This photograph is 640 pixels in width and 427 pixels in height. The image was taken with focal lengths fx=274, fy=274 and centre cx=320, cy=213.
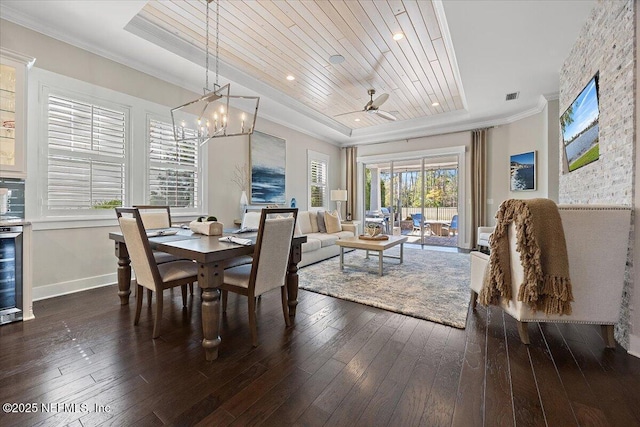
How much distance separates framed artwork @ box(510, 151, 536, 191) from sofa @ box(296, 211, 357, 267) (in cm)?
329

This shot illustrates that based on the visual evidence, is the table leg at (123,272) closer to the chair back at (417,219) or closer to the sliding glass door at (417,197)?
the sliding glass door at (417,197)

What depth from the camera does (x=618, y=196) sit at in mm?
2041

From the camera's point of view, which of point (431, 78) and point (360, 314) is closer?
point (360, 314)

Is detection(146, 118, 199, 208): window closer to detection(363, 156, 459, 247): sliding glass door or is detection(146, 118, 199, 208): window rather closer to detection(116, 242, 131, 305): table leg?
detection(116, 242, 131, 305): table leg

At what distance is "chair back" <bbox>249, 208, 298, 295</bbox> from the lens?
1924mm

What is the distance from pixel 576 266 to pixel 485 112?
4359 millimetres

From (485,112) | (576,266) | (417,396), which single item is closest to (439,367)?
(417,396)

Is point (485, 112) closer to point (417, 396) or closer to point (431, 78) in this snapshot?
point (431, 78)

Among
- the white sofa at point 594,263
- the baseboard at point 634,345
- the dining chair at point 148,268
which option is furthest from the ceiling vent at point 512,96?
the dining chair at point 148,268

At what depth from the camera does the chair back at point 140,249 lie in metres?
1.93

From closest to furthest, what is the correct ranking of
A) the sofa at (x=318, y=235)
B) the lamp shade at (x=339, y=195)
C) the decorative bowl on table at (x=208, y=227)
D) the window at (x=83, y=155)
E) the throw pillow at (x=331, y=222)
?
the decorative bowl on table at (x=208, y=227) < the window at (x=83, y=155) < the sofa at (x=318, y=235) < the throw pillow at (x=331, y=222) < the lamp shade at (x=339, y=195)

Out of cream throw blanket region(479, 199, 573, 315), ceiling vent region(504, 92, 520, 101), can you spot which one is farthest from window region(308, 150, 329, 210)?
cream throw blanket region(479, 199, 573, 315)

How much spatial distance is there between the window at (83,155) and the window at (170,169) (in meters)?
0.34

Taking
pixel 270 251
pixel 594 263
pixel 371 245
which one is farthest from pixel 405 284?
pixel 270 251
